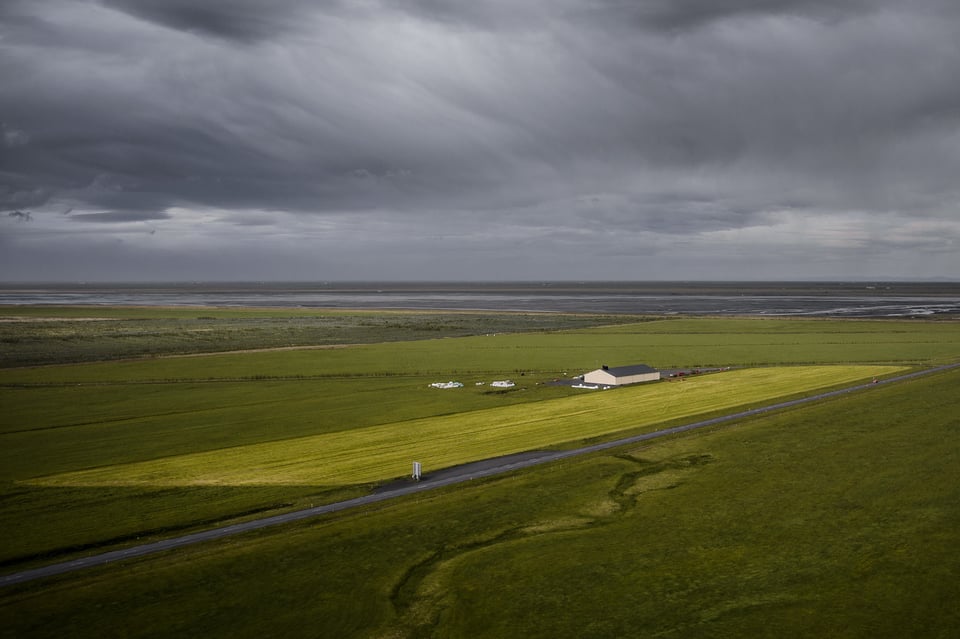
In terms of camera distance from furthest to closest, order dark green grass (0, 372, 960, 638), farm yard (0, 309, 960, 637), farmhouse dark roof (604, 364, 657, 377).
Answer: farmhouse dark roof (604, 364, 657, 377)
farm yard (0, 309, 960, 637)
dark green grass (0, 372, 960, 638)

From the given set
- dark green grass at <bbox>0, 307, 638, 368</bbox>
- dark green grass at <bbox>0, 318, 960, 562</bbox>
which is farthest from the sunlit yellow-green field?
dark green grass at <bbox>0, 307, 638, 368</bbox>

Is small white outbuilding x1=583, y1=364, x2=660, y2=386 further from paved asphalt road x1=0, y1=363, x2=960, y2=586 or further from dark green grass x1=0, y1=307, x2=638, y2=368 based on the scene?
dark green grass x1=0, y1=307, x2=638, y2=368

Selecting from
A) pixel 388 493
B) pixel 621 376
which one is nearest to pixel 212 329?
pixel 621 376

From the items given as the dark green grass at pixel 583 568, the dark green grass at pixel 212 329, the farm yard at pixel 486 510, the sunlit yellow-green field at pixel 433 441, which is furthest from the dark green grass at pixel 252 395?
the dark green grass at pixel 212 329

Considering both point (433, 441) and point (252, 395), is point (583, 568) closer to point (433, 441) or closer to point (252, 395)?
point (433, 441)

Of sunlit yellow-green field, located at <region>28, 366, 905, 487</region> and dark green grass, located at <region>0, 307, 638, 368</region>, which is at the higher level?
dark green grass, located at <region>0, 307, 638, 368</region>

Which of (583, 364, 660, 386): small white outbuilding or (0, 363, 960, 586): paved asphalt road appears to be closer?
(0, 363, 960, 586): paved asphalt road

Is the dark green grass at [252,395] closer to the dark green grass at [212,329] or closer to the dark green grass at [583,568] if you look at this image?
the dark green grass at [583,568]

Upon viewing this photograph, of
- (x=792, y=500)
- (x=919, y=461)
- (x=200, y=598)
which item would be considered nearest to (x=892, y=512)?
(x=792, y=500)
